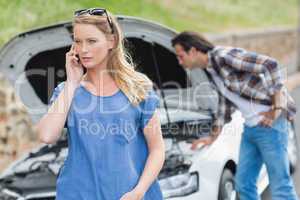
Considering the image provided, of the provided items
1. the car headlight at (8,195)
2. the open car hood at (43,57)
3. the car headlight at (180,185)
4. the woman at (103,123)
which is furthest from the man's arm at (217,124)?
the woman at (103,123)

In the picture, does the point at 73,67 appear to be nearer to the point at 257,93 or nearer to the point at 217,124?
the point at 257,93

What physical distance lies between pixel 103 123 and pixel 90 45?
0.37 meters

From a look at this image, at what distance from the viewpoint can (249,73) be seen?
5.03 m

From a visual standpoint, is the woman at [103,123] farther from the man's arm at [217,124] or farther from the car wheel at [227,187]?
the man's arm at [217,124]

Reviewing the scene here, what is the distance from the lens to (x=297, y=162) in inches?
300

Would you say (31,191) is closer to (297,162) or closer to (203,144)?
(203,144)

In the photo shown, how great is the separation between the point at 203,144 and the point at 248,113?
59 centimetres

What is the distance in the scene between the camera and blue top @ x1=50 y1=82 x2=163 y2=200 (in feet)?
10.2

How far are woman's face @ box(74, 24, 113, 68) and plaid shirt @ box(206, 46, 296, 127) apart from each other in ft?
6.50

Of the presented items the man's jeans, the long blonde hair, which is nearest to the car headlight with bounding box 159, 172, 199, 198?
the man's jeans

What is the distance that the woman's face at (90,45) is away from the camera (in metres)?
3.16

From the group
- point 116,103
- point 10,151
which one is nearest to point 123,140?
point 116,103

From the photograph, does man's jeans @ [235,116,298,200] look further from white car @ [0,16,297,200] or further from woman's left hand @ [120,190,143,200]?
woman's left hand @ [120,190,143,200]

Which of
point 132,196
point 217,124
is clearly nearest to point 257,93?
point 217,124
